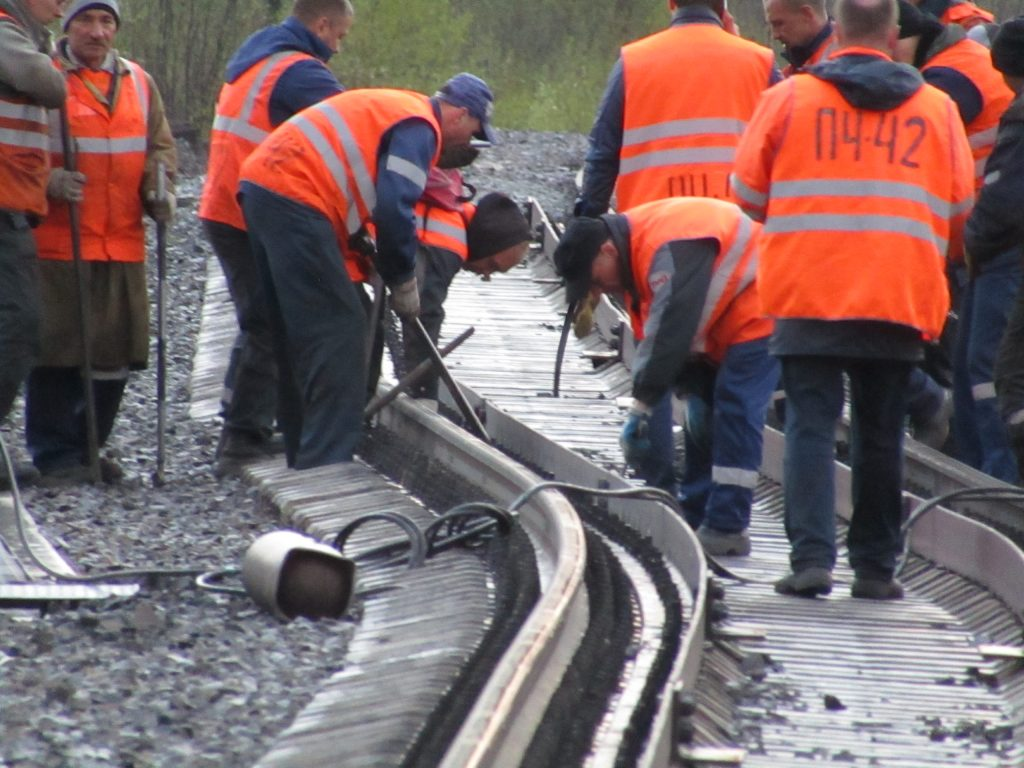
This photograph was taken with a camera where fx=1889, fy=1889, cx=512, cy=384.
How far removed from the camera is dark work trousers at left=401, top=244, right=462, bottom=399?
8594 mm

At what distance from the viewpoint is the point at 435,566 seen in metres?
6.01

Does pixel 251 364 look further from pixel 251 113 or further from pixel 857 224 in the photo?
pixel 857 224

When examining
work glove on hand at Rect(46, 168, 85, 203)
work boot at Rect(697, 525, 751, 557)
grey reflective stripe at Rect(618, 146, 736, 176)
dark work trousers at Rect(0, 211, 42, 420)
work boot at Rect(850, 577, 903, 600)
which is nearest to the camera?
work boot at Rect(850, 577, 903, 600)

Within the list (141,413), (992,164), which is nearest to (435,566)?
(992,164)

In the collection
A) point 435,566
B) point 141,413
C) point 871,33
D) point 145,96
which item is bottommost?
point 141,413

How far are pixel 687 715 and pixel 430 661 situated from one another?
0.70 meters

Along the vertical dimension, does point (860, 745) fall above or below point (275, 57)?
below

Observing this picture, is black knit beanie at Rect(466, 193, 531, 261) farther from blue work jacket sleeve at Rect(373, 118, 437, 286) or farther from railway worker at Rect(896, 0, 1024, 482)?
railway worker at Rect(896, 0, 1024, 482)

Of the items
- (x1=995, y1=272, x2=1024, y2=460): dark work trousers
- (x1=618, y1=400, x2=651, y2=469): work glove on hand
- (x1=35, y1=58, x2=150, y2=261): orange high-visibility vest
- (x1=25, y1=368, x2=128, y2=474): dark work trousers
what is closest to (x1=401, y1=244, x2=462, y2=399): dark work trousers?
(x1=35, y1=58, x2=150, y2=261): orange high-visibility vest

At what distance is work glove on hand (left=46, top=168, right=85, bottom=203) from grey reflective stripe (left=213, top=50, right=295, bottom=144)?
909mm

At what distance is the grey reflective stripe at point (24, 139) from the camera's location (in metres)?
7.34

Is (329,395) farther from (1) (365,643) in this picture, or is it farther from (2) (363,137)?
(1) (365,643)

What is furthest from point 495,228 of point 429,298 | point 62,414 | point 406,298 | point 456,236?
point 62,414

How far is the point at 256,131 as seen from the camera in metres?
8.30
